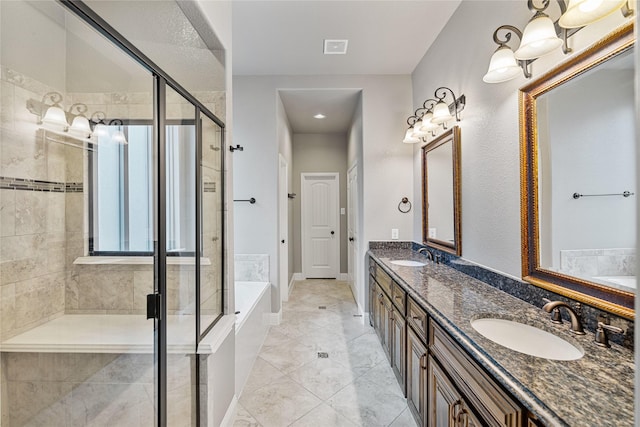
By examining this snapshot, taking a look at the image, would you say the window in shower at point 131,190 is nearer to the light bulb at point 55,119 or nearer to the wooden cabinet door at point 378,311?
the light bulb at point 55,119

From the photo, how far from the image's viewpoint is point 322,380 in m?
2.28

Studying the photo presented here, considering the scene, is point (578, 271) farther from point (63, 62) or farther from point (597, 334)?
point (63, 62)

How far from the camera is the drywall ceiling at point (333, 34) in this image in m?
2.29

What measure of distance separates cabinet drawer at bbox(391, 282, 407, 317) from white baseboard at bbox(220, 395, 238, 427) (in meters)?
1.31

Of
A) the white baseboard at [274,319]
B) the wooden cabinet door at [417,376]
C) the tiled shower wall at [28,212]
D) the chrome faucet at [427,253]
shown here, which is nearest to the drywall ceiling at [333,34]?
the tiled shower wall at [28,212]

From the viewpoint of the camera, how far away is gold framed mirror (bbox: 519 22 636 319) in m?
1.01

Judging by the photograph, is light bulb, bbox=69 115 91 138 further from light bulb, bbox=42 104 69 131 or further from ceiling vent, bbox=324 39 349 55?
ceiling vent, bbox=324 39 349 55

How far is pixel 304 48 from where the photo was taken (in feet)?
9.44

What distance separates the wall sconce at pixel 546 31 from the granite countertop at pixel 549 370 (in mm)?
1155

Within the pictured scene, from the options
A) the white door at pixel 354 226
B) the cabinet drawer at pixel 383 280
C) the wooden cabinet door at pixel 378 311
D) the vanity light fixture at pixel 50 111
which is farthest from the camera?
the white door at pixel 354 226

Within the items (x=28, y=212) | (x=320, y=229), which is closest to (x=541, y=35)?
(x=28, y=212)

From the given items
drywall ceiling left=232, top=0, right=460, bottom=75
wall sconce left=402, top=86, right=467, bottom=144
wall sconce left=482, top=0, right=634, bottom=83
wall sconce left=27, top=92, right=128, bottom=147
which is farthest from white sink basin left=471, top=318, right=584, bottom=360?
drywall ceiling left=232, top=0, right=460, bottom=75

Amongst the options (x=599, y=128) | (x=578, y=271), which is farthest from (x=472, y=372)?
(x=599, y=128)

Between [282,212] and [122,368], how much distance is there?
257 cm
